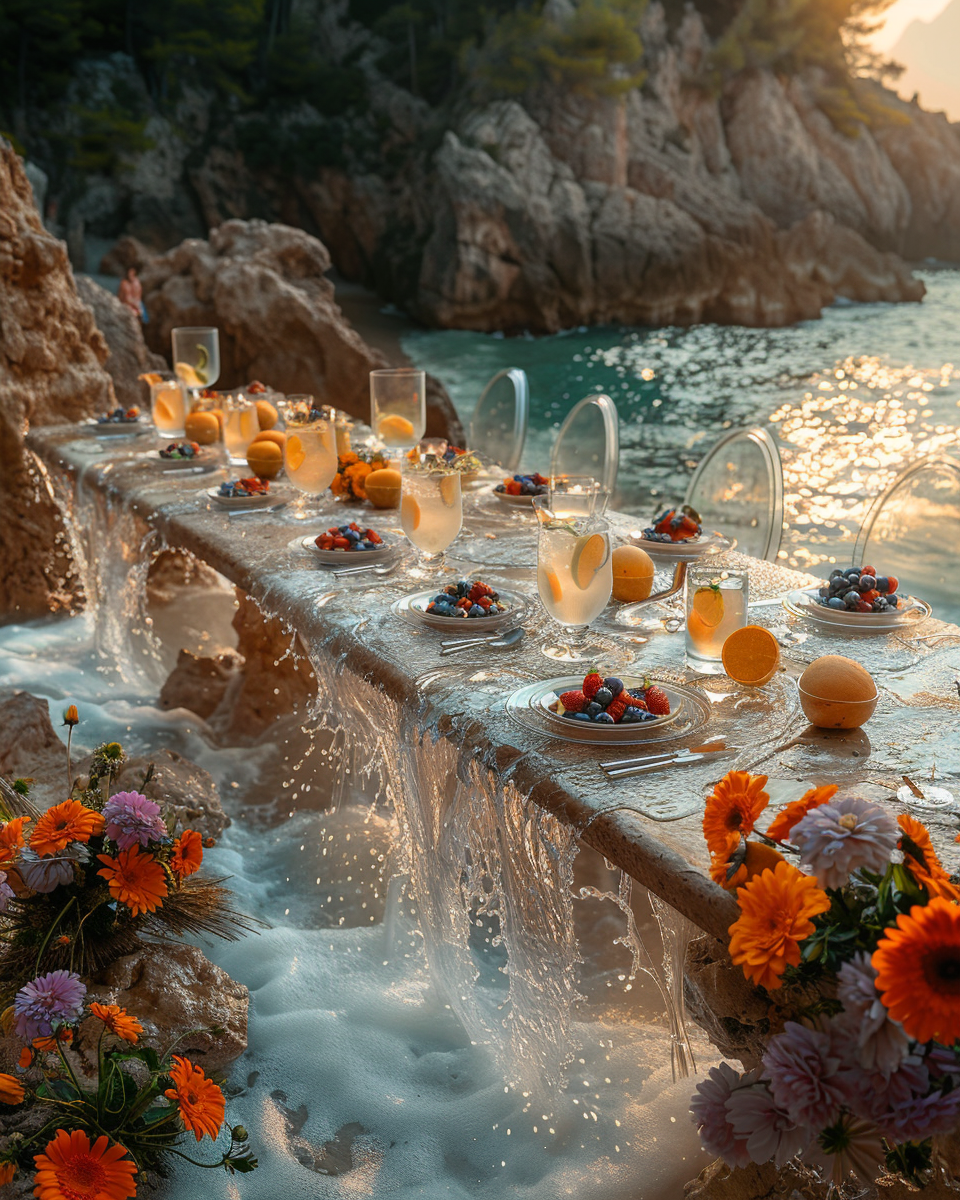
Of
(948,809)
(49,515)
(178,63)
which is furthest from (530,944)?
(178,63)

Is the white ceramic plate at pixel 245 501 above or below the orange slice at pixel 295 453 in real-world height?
below

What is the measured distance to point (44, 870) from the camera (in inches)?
61.2

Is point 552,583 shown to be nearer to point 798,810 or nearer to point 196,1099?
point 798,810

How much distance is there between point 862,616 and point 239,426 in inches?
79.0

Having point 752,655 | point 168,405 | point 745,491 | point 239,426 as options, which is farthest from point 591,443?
point 752,655

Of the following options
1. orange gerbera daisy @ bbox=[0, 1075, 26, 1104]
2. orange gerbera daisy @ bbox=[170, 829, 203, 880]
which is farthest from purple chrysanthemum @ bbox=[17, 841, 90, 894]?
orange gerbera daisy @ bbox=[0, 1075, 26, 1104]

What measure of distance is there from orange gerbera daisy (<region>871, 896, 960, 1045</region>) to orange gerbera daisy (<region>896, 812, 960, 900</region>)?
3.3 inches

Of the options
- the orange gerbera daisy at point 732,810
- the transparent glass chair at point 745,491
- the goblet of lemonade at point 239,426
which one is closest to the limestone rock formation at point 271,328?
the goblet of lemonade at point 239,426

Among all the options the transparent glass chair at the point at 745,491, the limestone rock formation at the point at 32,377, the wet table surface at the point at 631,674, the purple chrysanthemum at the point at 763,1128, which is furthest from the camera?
the limestone rock formation at the point at 32,377

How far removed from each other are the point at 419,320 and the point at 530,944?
2427 cm

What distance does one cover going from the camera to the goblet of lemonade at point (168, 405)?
3.40m

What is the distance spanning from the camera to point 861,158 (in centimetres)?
3192

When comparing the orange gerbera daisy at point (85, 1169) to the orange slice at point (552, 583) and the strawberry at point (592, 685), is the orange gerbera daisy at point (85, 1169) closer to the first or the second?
Result: the strawberry at point (592, 685)

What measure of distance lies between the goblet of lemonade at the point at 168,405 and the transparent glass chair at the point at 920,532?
2.22 meters
